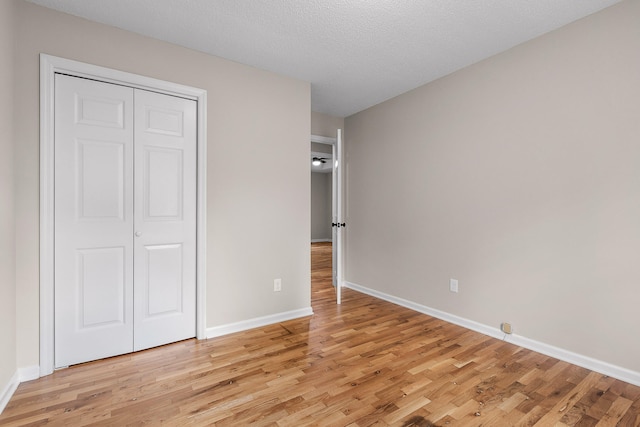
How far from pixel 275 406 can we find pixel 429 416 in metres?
0.89

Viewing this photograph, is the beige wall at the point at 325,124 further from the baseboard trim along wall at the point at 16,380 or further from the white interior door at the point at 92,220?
the baseboard trim along wall at the point at 16,380

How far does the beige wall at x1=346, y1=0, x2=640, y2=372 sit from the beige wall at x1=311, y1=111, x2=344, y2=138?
999 mm

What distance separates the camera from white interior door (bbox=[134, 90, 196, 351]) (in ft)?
8.20

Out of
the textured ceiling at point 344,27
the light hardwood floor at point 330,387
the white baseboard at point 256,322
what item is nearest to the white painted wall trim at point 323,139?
the textured ceiling at point 344,27

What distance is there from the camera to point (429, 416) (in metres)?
1.72

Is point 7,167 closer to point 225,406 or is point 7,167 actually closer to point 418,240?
point 225,406

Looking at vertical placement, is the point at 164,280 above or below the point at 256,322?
above

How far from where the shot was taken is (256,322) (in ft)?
9.96

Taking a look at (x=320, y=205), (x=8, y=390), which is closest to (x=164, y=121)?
(x=8, y=390)

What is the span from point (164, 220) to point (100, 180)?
547 millimetres

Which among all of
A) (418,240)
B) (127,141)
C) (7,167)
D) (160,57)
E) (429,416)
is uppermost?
(160,57)

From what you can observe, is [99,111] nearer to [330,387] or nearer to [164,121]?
[164,121]

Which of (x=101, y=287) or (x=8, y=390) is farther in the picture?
(x=101, y=287)

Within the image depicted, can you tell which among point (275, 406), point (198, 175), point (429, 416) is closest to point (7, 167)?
point (198, 175)
